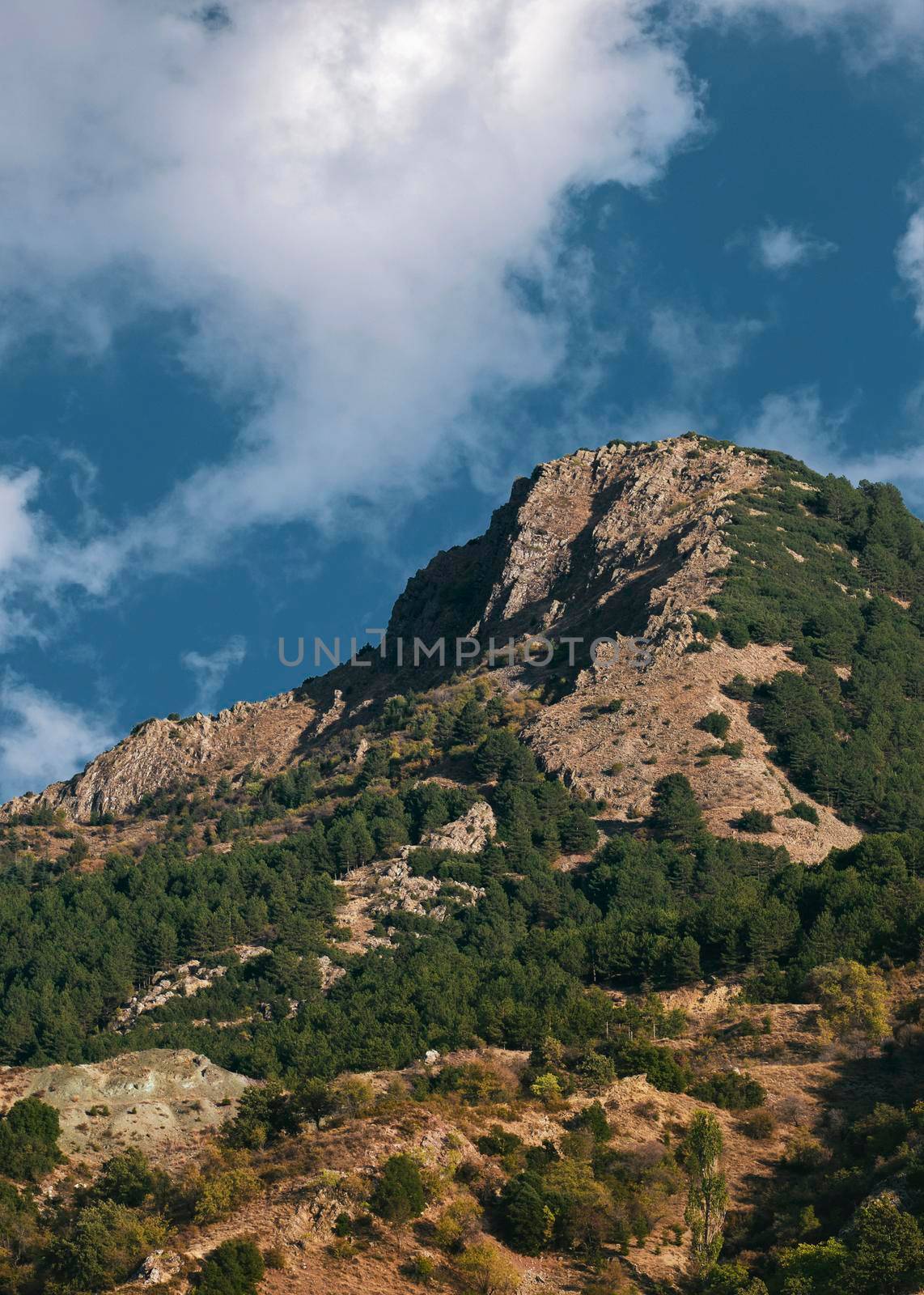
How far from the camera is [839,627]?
475ft

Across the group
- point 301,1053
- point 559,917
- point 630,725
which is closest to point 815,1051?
point 301,1053

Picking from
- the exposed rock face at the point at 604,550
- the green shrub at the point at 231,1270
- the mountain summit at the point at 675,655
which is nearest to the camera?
the green shrub at the point at 231,1270

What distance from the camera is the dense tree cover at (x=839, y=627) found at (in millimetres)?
123688

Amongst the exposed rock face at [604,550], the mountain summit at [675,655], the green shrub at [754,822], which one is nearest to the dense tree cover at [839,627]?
the mountain summit at [675,655]

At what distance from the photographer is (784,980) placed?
253ft

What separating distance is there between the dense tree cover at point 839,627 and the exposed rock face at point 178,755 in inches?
2242

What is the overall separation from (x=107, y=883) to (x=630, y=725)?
46.4 metres

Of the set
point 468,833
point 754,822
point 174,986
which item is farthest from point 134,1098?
point 754,822

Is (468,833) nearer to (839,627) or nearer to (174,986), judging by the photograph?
(174,986)

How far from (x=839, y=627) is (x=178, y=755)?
77.8 metres

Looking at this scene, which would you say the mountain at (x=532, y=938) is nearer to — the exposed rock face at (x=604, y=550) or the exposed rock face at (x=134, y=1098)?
the exposed rock face at (x=134, y=1098)

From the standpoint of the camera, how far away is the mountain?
167 ft

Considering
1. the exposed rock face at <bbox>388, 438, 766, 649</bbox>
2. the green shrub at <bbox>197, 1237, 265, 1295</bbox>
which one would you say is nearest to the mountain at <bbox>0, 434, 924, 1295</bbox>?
the green shrub at <bbox>197, 1237, 265, 1295</bbox>

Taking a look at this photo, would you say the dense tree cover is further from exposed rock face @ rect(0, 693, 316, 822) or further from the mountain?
exposed rock face @ rect(0, 693, 316, 822)
